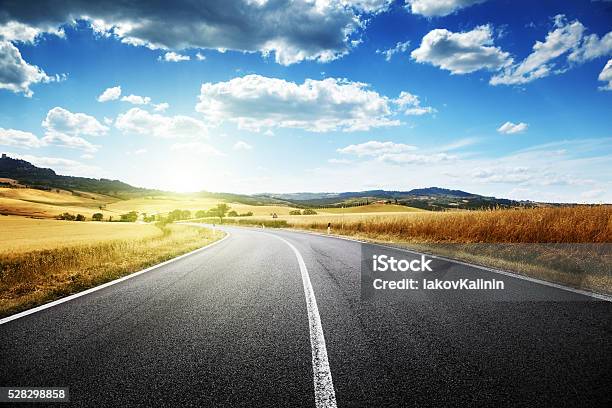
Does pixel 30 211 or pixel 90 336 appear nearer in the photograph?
pixel 90 336

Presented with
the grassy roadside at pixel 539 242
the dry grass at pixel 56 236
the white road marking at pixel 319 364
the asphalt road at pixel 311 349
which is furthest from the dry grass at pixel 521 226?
the dry grass at pixel 56 236

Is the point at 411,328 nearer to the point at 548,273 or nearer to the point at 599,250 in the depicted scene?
the point at 548,273

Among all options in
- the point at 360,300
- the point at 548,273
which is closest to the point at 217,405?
the point at 360,300

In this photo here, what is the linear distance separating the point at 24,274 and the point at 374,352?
10462 millimetres

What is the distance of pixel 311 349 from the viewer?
424 cm

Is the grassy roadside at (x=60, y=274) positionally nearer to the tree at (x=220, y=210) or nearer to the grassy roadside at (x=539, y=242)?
the grassy roadside at (x=539, y=242)

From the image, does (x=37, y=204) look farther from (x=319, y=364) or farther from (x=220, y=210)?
(x=319, y=364)

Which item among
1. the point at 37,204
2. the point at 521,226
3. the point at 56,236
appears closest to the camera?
the point at 521,226

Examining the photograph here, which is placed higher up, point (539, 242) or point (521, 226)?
point (521, 226)

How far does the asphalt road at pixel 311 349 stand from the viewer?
3.22 meters

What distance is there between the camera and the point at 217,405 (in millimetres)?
3029

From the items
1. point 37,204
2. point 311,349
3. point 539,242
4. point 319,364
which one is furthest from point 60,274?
point 37,204

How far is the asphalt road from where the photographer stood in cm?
322

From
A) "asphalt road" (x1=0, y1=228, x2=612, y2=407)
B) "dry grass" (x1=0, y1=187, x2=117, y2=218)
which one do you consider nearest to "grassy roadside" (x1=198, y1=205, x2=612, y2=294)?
"asphalt road" (x1=0, y1=228, x2=612, y2=407)
